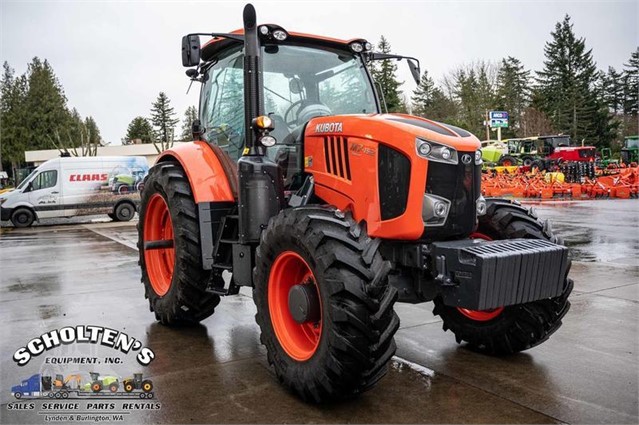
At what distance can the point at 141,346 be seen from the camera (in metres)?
4.61

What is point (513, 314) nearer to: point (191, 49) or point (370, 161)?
point (370, 161)

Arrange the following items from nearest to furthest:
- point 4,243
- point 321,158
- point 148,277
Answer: point 321,158 < point 148,277 < point 4,243

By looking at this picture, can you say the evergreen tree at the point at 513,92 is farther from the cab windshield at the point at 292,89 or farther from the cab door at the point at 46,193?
the cab windshield at the point at 292,89

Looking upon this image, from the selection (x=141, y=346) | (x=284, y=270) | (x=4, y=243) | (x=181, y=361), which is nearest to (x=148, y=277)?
(x=141, y=346)

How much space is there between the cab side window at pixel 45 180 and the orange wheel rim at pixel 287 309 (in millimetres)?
16103

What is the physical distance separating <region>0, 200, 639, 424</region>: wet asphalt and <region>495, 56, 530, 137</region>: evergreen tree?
168ft

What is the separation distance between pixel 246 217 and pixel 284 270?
0.57 metres

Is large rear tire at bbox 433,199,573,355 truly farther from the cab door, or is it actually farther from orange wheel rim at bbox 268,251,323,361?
the cab door

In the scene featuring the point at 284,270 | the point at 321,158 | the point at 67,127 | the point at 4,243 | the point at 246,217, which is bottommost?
the point at 4,243

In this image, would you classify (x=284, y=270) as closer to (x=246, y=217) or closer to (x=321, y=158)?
(x=246, y=217)

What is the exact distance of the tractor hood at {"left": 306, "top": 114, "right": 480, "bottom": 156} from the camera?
353cm

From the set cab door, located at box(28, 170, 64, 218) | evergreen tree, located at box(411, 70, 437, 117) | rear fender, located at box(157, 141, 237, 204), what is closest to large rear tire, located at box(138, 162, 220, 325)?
rear fender, located at box(157, 141, 237, 204)

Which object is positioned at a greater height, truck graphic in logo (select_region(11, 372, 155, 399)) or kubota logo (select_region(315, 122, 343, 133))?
kubota logo (select_region(315, 122, 343, 133))

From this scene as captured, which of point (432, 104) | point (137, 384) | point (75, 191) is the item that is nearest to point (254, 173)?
point (137, 384)
